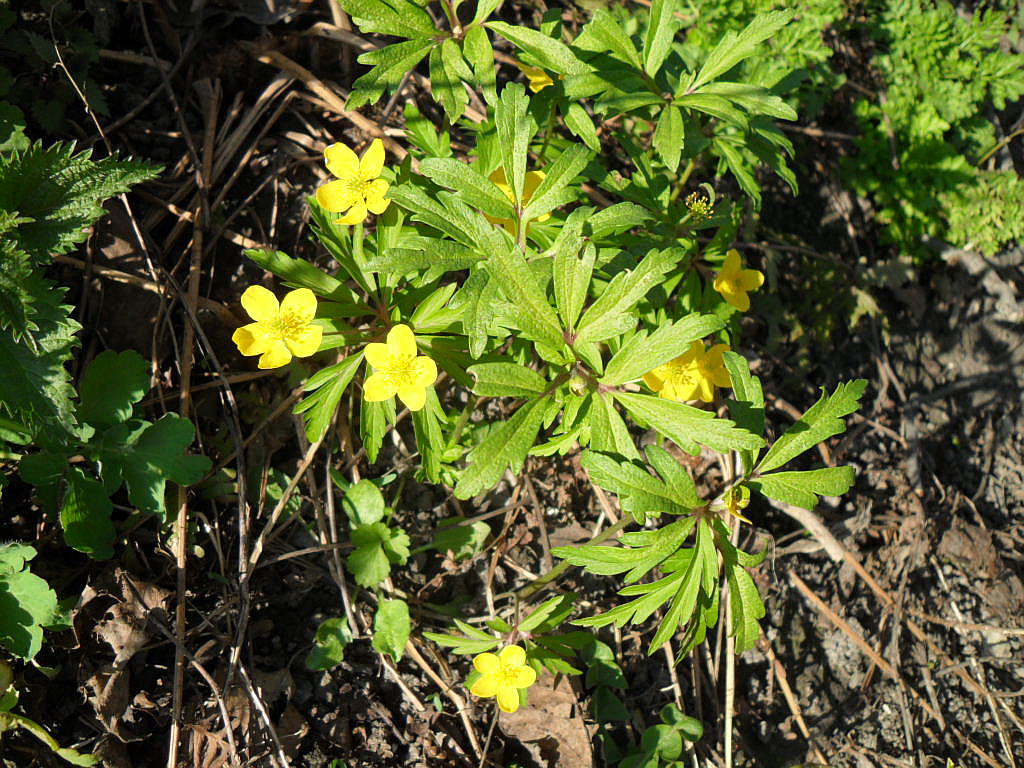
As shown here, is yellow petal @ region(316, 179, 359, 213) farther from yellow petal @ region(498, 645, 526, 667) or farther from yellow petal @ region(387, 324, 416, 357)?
yellow petal @ region(498, 645, 526, 667)

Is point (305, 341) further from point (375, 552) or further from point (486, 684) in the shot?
point (486, 684)

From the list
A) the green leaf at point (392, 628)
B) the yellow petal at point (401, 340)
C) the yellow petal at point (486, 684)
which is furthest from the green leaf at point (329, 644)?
the yellow petal at point (401, 340)

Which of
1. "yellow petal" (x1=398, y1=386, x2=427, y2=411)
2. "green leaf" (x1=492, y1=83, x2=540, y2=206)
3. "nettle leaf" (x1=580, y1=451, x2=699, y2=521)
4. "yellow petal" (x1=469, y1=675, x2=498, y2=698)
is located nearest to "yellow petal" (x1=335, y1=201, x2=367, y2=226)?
"green leaf" (x1=492, y1=83, x2=540, y2=206)

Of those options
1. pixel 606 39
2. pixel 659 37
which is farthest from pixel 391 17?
pixel 659 37

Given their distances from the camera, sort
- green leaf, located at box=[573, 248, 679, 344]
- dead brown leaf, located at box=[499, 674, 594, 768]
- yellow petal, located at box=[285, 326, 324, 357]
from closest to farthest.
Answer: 1. green leaf, located at box=[573, 248, 679, 344]
2. yellow petal, located at box=[285, 326, 324, 357]
3. dead brown leaf, located at box=[499, 674, 594, 768]

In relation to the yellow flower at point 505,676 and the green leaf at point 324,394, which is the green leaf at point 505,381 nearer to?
the green leaf at point 324,394

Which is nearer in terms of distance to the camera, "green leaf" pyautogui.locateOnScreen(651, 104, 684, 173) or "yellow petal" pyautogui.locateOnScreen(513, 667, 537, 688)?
"green leaf" pyautogui.locateOnScreen(651, 104, 684, 173)
